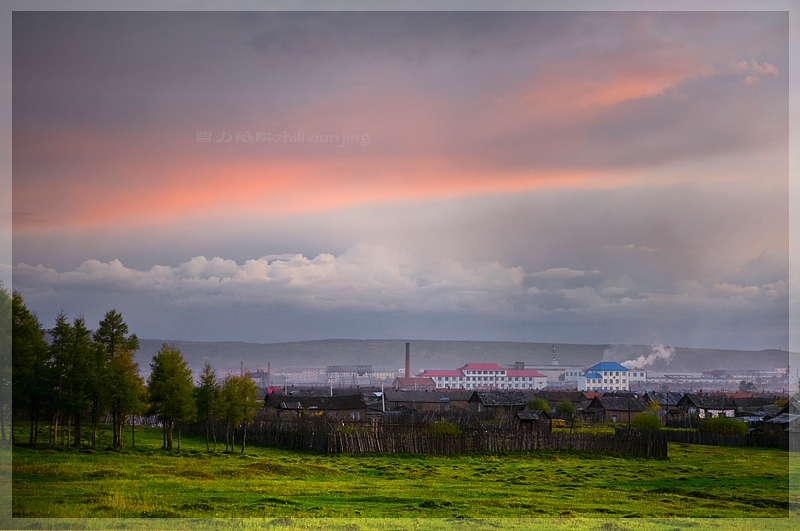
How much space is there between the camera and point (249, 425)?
28.4 meters

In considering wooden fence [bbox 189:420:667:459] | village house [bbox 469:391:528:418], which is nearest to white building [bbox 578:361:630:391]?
village house [bbox 469:391:528:418]

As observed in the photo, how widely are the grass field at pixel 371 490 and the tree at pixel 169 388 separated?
114 cm

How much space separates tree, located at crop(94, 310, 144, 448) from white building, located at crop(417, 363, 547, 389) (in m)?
103

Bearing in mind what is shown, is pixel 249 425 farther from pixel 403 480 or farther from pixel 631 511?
pixel 631 511

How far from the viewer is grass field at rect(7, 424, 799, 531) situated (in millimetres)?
13922

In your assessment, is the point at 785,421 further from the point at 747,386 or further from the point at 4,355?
the point at 747,386

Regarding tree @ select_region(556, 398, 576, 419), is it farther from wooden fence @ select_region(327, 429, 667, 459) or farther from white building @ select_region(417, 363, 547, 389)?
white building @ select_region(417, 363, 547, 389)

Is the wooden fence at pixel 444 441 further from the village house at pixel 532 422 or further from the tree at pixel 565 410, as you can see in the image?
the tree at pixel 565 410

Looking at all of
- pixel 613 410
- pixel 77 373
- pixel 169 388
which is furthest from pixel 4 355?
pixel 613 410

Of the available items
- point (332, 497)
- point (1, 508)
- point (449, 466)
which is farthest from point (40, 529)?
point (449, 466)

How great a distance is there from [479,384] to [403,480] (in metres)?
111

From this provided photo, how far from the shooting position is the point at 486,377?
5108 inches

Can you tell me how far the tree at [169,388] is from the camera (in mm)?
22562

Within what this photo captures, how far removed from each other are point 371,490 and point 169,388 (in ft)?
28.4
